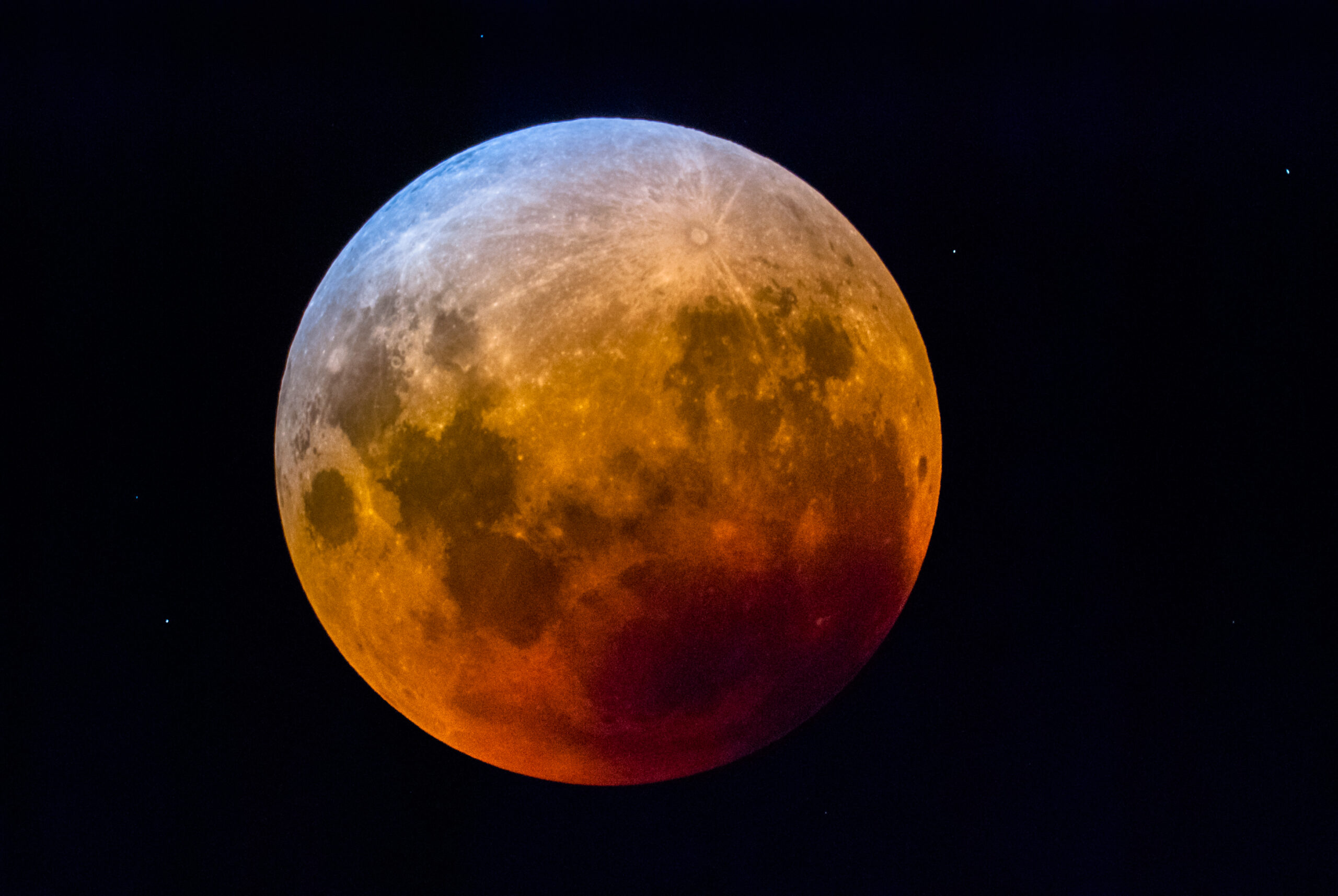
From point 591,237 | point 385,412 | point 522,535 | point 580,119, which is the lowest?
point 522,535

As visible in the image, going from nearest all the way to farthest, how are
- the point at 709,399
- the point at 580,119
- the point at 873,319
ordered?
the point at 709,399 < the point at 873,319 < the point at 580,119

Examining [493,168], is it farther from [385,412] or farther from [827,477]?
[827,477]

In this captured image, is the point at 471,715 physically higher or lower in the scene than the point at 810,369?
lower

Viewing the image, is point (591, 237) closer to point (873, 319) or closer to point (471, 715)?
point (873, 319)

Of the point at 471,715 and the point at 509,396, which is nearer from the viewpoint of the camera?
the point at 509,396

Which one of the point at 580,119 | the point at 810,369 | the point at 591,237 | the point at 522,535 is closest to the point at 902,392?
the point at 810,369

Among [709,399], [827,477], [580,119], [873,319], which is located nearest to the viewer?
[709,399]

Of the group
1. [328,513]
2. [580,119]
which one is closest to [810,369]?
[580,119]
